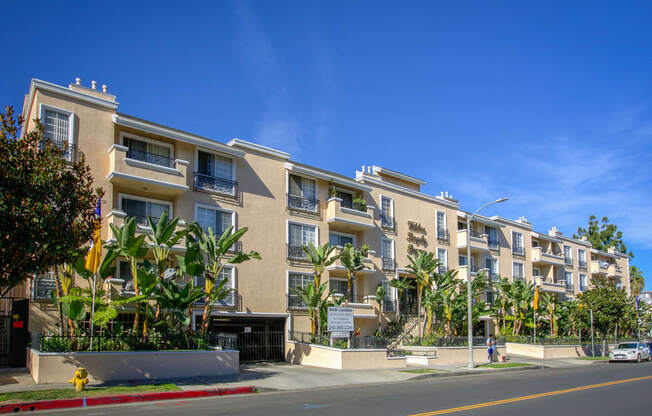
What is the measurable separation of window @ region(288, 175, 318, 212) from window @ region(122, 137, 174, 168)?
7.25 metres

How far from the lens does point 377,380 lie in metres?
21.9

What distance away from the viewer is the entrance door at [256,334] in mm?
27516

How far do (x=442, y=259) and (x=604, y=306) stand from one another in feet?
49.2

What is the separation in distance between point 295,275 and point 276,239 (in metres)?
2.36

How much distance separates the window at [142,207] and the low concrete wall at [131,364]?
7253 millimetres

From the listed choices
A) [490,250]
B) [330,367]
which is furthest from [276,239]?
[490,250]

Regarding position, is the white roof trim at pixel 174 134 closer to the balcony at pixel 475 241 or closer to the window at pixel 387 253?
the window at pixel 387 253

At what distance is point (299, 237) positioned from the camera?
1219 inches

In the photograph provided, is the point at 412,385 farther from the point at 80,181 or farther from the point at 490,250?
the point at 490,250

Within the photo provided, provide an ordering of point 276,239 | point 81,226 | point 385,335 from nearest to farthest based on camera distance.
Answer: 1. point 81,226
2. point 276,239
3. point 385,335

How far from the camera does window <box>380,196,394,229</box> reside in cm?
3631

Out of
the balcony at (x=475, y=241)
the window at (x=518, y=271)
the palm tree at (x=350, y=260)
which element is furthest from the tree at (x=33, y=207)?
the window at (x=518, y=271)

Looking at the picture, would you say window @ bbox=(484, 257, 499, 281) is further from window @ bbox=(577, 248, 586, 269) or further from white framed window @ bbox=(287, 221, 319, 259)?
white framed window @ bbox=(287, 221, 319, 259)

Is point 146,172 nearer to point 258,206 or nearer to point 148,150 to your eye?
point 148,150
